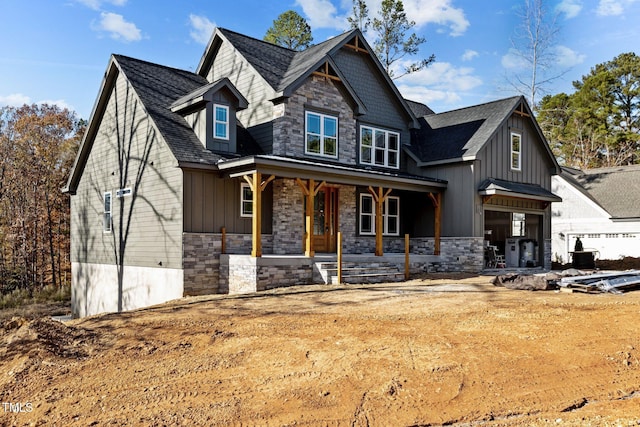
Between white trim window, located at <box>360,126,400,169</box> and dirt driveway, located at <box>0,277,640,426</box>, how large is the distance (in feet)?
33.2

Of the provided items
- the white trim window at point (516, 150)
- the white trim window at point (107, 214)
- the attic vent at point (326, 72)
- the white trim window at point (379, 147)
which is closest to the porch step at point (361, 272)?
the white trim window at point (379, 147)

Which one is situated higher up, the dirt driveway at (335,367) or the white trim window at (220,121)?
the white trim window at (220,121)

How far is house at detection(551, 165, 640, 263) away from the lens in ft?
86.3

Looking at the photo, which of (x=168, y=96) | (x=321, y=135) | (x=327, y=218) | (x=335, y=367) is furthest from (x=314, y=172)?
(x=335, y=367)

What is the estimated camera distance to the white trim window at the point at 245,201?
16.1 m

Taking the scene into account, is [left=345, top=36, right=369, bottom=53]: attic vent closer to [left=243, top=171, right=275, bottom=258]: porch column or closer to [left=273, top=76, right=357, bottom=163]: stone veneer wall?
[left=273, top=76, right=357, bottom=163]: stone veneer wall

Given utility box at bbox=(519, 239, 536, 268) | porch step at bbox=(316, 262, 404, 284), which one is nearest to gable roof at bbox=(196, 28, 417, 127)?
porch step at bbox=(316, 262, 404, 284)

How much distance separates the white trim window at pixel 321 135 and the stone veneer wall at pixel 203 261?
433 centimetres

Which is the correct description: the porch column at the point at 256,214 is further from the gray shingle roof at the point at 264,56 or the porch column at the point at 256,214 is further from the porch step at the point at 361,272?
the gray shingle roof at the point at 264,56

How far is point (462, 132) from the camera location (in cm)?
2044

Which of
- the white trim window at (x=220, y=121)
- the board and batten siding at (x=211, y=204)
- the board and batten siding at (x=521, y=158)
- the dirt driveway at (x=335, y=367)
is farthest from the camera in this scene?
the board and batten siding at (x=521, y=158)

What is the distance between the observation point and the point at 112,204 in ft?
59.7

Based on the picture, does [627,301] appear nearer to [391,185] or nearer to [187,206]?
[391,185]

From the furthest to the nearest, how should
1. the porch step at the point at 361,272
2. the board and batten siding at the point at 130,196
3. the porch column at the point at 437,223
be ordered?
the porch column at the point at 437,223, the board and batten siding at the point at 130,196, the porch step at the point at 361,272
